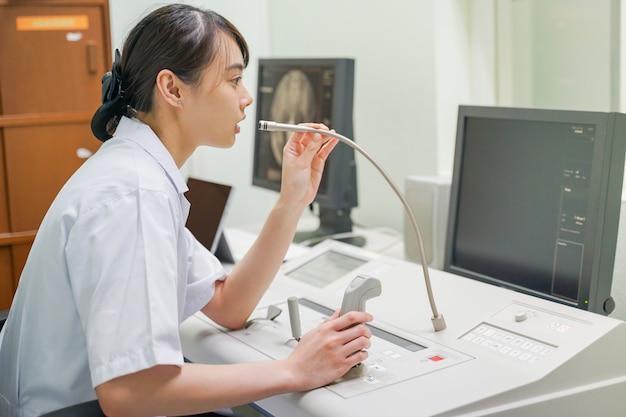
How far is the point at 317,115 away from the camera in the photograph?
217 cm

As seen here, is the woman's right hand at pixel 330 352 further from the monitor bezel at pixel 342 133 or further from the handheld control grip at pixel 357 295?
the monitor bezel at pixel 342 133

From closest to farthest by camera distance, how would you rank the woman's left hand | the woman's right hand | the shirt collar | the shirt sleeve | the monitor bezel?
1. the shirt sleeve
2. the woman's right hand
3. the shirt collar
4. the woman's left hand
5. the monitor bezel

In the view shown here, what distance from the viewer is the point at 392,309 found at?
4.82 feet

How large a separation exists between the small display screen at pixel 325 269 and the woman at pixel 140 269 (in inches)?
10.9

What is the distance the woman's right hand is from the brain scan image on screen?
1.08m

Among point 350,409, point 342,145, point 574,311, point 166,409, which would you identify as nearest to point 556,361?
point 574,311

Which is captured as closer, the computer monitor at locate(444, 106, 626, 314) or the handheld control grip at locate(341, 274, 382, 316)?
the handheld control grip at locate(341, 274, 382, 316)

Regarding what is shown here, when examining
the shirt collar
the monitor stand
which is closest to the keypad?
the shirt collar

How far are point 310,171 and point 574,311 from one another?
0.54 meters

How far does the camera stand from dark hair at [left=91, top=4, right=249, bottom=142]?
1260mm

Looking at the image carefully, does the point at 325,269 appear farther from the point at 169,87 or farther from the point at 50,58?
the point at 50,58

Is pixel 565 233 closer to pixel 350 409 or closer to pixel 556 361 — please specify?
pixel 556 361

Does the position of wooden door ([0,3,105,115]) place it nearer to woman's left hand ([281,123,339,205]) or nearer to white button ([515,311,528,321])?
woman's left hand ([281,123,339,205])

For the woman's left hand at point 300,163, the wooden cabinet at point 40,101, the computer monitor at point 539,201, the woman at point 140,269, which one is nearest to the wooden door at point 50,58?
the wooden cabinet at point 40,101
